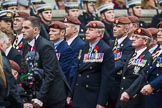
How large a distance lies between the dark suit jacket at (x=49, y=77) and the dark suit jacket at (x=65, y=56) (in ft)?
4.09

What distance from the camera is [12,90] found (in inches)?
476

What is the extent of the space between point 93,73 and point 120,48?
3.65ft

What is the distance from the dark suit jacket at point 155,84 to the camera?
1375cm

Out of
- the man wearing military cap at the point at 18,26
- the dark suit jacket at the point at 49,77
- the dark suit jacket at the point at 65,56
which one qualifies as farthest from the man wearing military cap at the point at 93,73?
the man wearing military cap at the point at 18,26

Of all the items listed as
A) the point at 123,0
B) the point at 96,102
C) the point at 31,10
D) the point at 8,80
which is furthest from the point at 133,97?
the point at 123,0

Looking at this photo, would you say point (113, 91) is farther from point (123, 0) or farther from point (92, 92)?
point (123, 0)

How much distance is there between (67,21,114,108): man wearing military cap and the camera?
1455cm

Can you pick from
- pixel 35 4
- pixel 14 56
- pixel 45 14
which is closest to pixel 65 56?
pixel 14 56

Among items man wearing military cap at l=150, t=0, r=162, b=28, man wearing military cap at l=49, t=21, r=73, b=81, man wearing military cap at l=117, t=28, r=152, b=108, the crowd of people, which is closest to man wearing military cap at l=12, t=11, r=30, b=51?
the crowd of people

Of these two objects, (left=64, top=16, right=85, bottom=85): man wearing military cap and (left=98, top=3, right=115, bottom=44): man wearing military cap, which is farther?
(left=98, top=3, right=115, bottom=44): man wearing military cap

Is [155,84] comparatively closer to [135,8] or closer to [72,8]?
[72,8]

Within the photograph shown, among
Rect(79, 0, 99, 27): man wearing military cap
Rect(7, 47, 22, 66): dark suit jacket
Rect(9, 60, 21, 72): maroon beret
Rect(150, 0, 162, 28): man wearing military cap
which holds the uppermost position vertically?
Rect(9, 60, 21, 72): maroon beret

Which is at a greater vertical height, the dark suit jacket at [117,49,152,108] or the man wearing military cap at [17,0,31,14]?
the man wearing military cap at [17,0,31,14]

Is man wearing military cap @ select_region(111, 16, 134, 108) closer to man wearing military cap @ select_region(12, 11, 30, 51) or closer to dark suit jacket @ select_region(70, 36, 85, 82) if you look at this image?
dark suit jacket @ select_region(70, 36, 85, 82)
